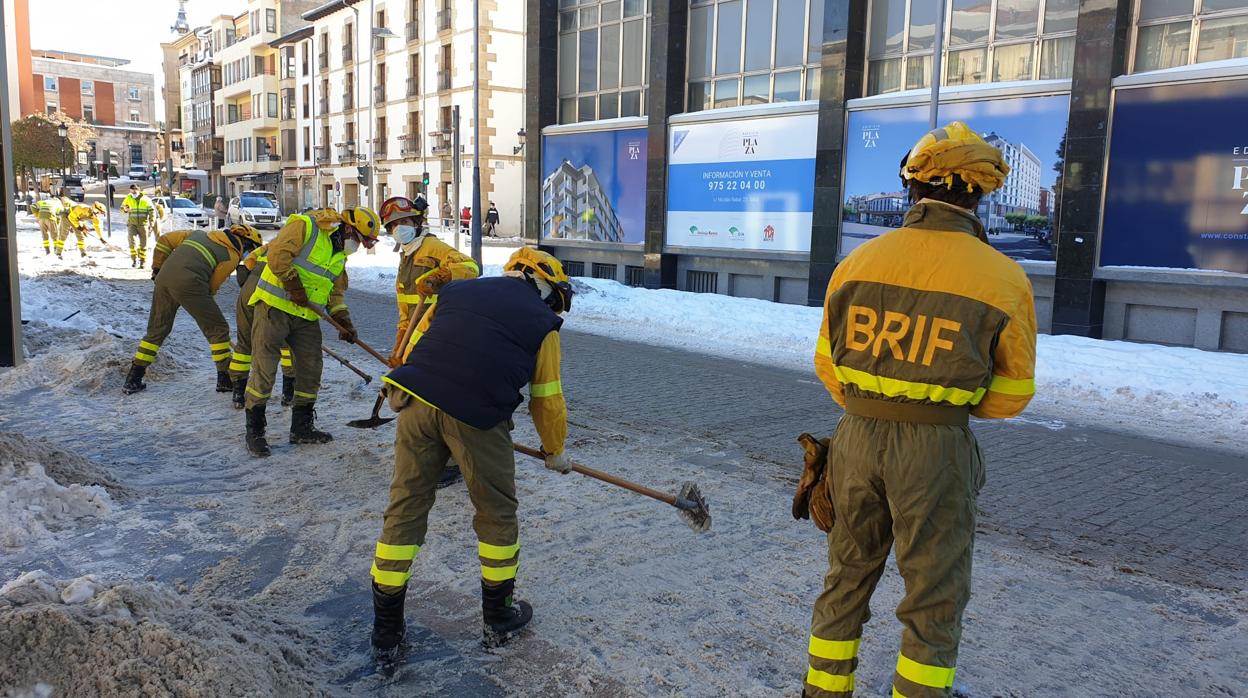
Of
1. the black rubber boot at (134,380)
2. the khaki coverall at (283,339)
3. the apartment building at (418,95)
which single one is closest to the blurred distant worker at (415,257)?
the khaki coverall at (283,339)

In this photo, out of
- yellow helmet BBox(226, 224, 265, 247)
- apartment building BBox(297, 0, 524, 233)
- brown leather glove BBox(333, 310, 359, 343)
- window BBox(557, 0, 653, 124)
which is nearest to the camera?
brown leather glove BBox(333, 310, 359, 343)

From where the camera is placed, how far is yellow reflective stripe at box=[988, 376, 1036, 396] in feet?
8.47

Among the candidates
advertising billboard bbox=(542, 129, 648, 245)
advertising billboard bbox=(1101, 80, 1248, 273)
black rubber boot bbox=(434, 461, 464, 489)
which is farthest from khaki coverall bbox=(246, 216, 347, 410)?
advertising billboard bbox=(542, 129, 648, 245)

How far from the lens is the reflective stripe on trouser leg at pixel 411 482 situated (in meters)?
3.43

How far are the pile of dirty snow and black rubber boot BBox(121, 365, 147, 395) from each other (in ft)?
18.4

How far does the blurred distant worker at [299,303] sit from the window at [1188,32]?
37.8 feet

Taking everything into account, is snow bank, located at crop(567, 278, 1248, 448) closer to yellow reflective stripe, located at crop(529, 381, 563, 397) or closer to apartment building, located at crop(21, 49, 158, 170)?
yellow reflective stripe, located at crop(529, 381, 563, 397)

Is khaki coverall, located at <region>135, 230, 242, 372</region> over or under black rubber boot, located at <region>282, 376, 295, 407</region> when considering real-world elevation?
over

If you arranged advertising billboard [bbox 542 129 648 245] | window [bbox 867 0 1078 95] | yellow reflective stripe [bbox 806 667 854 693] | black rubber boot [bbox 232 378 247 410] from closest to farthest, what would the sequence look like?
1. yellow reflective stripe [bbox 806 667 854 693]
2. black rubber boot [bbox 232 378 247 410]
3. window [bbox 867 0 1078 95]
4. advertising billboard [bbox 542 129 648 245]

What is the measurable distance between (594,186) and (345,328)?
560 inches

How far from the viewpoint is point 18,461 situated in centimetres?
505

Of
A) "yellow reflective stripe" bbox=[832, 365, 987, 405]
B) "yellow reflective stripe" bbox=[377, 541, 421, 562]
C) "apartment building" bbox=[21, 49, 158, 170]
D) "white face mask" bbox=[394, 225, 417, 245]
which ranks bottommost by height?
"yellow reflective stripe" bbox=[377, 541, 421, 562]

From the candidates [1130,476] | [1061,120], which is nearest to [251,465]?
[1130,476]

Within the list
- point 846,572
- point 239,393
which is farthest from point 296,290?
point 846,572
